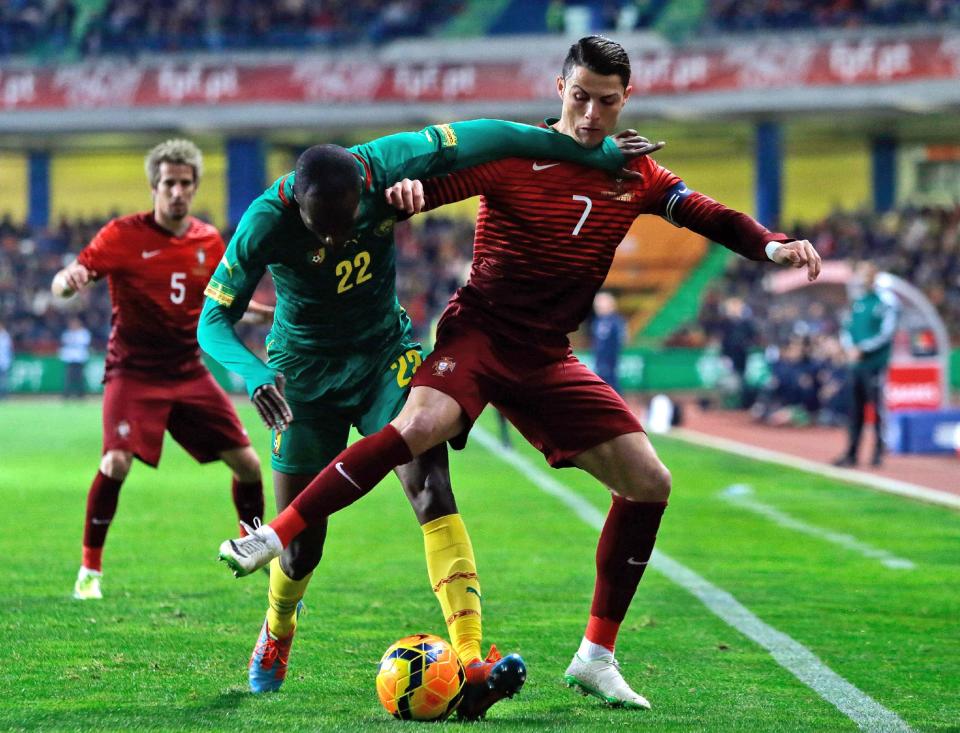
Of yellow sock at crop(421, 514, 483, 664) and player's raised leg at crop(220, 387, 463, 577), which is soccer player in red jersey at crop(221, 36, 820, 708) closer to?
player's raised leg at crop(220, 387, 463, 577)

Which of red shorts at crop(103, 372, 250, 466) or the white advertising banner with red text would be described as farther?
the white advertising banner with red text

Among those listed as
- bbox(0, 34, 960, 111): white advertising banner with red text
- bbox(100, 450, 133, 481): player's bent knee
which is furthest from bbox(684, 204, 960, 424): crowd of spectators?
bbox(100, 450, 133, 481): player's bent knee

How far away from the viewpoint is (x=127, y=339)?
8.11 metres

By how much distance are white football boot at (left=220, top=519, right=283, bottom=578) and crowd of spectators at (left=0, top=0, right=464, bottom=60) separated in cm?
3526

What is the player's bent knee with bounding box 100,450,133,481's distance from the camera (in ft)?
26.1

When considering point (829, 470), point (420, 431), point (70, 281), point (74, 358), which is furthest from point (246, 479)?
point (74, 358)

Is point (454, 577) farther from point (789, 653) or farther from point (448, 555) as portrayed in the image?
point (789, 653)

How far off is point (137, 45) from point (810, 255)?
37.0m

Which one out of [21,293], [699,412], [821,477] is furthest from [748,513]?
[21,293]

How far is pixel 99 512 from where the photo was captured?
7.97m

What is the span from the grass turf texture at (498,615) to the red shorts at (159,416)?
753 mm

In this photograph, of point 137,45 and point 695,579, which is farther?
point 137,45

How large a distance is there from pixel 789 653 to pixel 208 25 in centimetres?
3638

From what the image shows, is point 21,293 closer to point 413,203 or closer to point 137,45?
point 137,45
